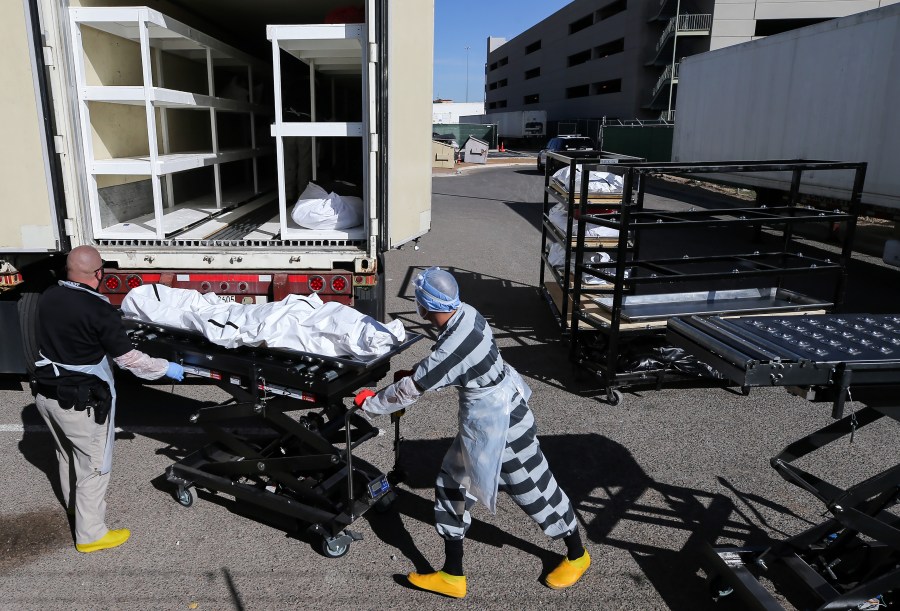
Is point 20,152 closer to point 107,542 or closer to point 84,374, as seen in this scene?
point 84,374

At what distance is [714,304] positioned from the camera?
278 inches

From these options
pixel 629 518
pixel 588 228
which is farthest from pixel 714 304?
pixel 629 518

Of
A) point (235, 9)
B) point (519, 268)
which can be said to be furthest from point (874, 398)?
point (519, 268)

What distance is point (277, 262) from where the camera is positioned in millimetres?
5727

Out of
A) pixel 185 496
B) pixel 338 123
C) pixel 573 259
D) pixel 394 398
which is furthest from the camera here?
pixel 573 259

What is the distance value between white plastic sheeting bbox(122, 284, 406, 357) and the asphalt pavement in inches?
46.0

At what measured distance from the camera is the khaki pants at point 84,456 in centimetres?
386

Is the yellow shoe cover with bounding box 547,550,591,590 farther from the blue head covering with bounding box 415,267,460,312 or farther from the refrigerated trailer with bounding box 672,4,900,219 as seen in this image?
the refrigerated trailer with bounding box 672,4,900,219

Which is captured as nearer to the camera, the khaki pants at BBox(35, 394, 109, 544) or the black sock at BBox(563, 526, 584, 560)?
the black sock at BBox(563, 526, 584, 560)

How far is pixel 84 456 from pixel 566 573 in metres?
2.84

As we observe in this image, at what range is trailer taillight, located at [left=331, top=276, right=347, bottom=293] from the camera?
570 centimetres

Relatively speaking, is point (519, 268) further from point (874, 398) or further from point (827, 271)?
point (874, 398)

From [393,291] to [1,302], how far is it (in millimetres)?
5481

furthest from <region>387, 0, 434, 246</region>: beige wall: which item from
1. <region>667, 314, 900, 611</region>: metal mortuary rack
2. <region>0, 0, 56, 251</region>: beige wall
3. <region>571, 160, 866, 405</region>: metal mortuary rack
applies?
<region>667, 314, 900, 611</region>: metal mortuary rack
